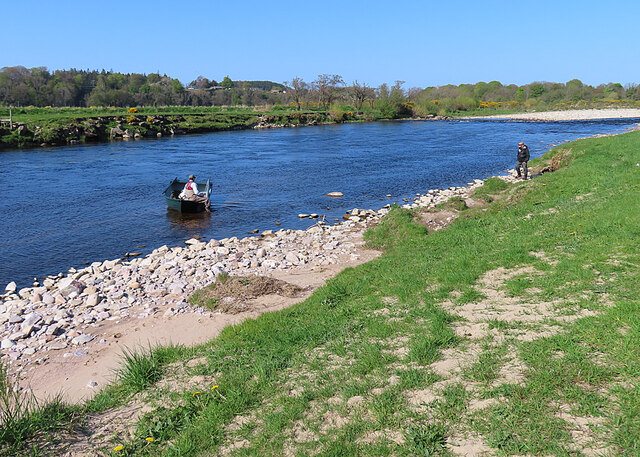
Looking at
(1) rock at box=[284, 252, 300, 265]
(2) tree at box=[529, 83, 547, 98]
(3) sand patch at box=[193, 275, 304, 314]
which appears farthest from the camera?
(2) tree at box=[529, 83, 547, 98]

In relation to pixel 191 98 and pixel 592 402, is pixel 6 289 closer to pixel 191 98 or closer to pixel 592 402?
pixel 592 402

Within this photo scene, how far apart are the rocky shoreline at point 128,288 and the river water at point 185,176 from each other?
2258 millimetres

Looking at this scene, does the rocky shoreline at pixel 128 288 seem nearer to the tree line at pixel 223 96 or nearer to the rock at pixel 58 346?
the rock at pixel 58 346

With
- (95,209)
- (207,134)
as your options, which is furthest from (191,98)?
(95,209)

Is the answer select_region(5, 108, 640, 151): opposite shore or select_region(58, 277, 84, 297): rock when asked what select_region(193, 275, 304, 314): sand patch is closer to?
select_region(58, 277, 84, 297): rock

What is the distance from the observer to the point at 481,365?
6.29 m

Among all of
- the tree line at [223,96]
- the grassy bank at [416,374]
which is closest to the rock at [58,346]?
the grassy bank at [416,374]

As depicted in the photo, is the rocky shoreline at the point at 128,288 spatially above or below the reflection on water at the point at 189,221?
below

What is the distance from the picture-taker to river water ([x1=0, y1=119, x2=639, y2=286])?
63.6 ft

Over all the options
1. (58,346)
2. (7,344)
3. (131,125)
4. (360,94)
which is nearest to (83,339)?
(58,346)

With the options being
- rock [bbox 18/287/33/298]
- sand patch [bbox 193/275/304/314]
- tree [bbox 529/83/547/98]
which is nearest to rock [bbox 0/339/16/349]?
rock [bbox 18/287/33/298]

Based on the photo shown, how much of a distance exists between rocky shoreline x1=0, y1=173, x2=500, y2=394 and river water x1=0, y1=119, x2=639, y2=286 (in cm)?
226

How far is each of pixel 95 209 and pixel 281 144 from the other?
1313 inches

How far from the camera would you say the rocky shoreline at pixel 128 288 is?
399 inches
